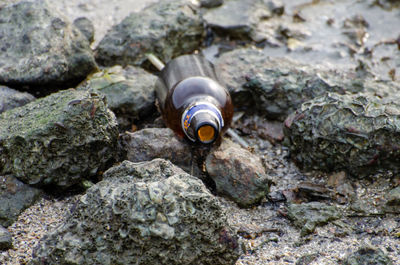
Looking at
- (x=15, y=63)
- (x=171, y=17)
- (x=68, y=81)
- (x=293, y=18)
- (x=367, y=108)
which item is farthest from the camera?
(x=293, y=18)

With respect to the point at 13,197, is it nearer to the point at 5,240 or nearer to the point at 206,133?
the point at 5,240

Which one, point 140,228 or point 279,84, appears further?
point 279,84

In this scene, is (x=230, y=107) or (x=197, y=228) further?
(x=230, y=107)

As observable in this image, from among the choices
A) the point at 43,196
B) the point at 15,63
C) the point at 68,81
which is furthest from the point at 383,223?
the point at 15,63

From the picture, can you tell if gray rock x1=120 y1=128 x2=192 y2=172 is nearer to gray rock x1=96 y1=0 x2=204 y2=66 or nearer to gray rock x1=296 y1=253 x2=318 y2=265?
gray rock x1=296 y1=253 x2=318 y2=265

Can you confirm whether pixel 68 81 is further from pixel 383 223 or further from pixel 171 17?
pixel 383 223

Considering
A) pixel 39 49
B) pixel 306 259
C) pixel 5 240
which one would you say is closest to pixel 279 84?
pixel 306 259
